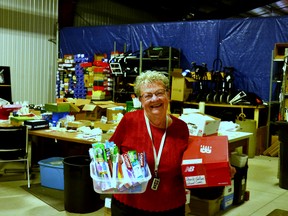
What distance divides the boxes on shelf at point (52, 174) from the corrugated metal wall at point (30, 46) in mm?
5392

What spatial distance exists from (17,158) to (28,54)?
5.78 m

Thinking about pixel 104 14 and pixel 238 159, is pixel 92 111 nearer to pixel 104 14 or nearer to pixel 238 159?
pixel 238 159

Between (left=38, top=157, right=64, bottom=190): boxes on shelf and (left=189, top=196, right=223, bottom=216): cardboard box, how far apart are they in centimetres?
160

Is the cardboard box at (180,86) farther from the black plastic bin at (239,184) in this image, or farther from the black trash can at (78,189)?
the black trash can at (78,189)

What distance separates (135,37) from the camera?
29.9 ft

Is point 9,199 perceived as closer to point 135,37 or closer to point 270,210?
point 270,210

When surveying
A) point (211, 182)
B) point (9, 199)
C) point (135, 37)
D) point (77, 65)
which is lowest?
point (9, 199)

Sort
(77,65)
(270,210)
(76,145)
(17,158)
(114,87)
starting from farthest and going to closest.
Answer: (77,65) → (114,87) → (76,145) → (17,158) → (270,210)

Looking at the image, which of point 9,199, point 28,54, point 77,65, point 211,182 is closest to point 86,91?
point 77,65

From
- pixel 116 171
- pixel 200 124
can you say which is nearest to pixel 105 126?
pixel 200 124

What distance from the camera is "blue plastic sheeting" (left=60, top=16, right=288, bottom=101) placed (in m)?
7.26

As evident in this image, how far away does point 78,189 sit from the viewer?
370 cm

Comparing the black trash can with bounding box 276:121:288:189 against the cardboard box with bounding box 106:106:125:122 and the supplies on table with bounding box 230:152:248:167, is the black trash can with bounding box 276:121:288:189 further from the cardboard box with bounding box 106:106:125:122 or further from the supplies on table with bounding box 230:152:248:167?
the cardboard box with bounding box 106:106:125:122

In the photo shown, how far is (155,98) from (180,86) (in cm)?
557
